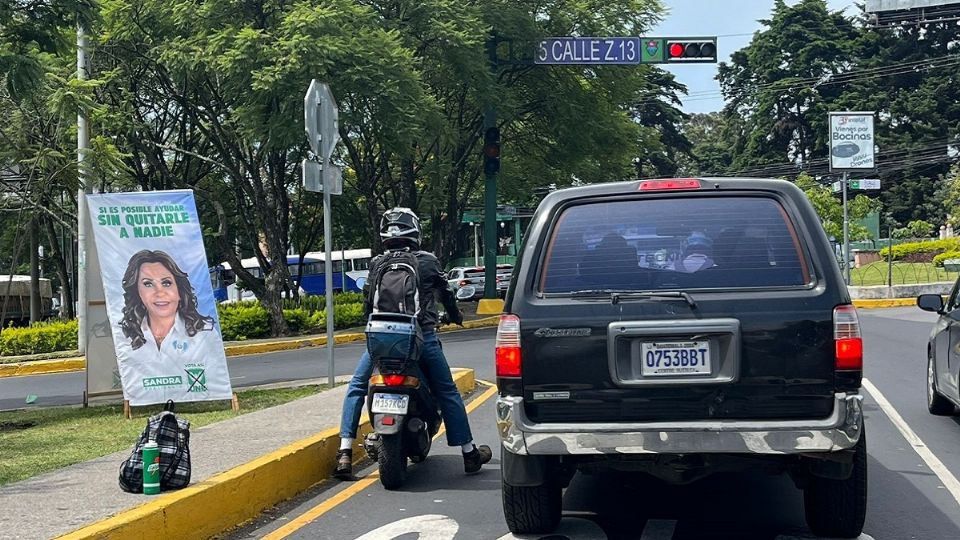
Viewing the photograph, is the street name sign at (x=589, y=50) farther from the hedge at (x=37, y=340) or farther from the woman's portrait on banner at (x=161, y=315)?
the woman's portrait on banner at (x=161, y=315)

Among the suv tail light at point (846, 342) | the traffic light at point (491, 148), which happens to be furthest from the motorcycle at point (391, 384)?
the traffic light at point (491, 148)

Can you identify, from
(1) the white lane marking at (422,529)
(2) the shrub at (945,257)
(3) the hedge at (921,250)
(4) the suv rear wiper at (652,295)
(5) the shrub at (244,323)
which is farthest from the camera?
(3) the hedge at (921,250)

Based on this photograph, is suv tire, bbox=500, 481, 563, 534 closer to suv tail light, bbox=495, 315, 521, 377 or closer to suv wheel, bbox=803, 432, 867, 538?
suv tail light, bbox=495, 315, 521, 377

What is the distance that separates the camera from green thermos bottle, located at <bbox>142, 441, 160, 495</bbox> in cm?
594

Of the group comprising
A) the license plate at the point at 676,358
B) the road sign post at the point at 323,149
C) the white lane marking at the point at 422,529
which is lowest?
the white lane marking at the point at 422,529

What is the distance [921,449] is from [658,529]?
3538 mm

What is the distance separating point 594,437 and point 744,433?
0.70 meters

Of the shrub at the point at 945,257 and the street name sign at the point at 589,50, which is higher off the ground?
the street name sign at the point at 589,50

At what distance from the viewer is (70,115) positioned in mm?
17156

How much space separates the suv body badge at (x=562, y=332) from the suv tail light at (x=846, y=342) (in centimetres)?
116

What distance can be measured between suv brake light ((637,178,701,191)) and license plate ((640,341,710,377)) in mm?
913

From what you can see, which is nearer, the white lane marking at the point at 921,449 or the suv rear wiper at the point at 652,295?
the suv rear wiper at the point at 652,295

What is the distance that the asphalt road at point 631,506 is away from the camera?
5.83m

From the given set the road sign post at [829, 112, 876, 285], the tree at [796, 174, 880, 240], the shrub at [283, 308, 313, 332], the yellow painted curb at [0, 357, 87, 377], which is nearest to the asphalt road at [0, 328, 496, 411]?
the yellow painted curb at [0, 357, 87, 377]
